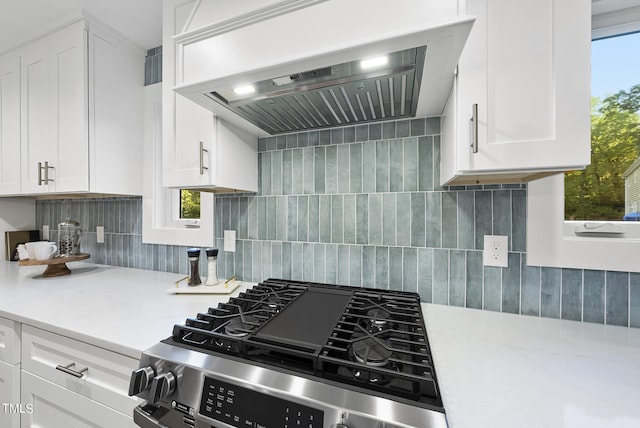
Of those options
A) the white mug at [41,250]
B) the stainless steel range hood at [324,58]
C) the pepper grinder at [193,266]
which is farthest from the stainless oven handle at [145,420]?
the white mug at [41,250]

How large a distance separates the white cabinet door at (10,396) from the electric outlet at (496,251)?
192 centimetres

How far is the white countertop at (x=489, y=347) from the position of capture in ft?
1.75

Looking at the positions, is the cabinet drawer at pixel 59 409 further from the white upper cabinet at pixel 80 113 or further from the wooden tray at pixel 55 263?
the white upper cabinet at pixel 80 113

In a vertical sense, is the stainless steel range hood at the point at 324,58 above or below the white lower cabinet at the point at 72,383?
above

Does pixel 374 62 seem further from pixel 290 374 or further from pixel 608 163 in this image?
pixel 608 163

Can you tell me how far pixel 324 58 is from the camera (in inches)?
28.5

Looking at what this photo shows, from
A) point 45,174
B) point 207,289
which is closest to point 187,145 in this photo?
point 207,289

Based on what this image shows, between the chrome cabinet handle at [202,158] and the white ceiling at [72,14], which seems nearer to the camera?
the chrome cabinet handle at [202,158]

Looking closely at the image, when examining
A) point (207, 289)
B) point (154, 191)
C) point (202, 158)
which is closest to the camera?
point (202, 158)

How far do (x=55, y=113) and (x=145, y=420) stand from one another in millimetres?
1796

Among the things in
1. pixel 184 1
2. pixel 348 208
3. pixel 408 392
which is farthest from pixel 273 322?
pixel 184 1

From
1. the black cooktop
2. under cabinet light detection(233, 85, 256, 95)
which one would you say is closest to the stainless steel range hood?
under cabinet light detection(233, 85, 256, 95)

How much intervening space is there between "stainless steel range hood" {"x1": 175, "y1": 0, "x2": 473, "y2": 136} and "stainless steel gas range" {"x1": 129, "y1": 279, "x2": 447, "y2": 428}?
76 cm

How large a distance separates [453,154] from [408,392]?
66cm
